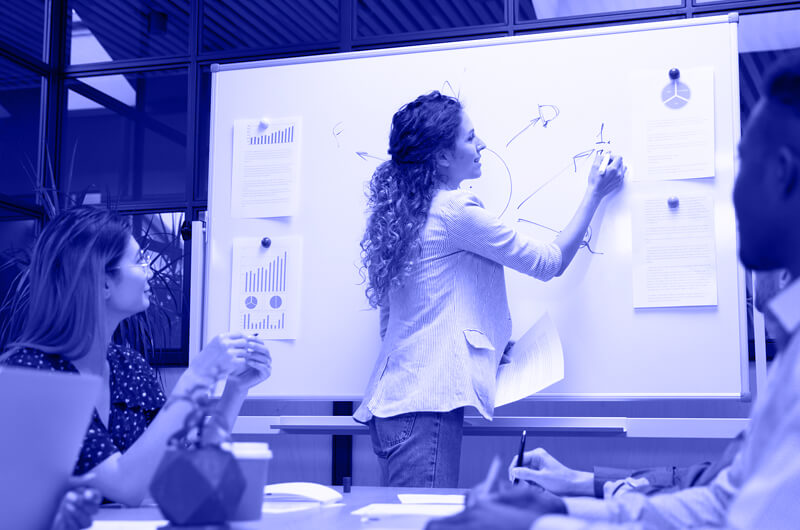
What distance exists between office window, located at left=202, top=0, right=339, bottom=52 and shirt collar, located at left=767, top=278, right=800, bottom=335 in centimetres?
346

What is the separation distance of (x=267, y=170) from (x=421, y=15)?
3.84 ft

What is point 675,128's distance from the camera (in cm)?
282

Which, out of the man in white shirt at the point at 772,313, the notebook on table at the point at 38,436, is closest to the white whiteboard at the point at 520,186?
the man in white shirt at the point at 772,313

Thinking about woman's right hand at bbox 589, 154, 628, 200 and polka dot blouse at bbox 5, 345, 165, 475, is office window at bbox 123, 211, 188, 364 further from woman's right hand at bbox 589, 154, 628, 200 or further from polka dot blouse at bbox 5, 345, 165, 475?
woman's right hand at bbox 589, 154, 628, 200

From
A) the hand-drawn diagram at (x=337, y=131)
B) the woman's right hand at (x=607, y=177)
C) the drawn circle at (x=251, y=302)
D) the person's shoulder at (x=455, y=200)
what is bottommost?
the drawn circle at (x=251, y=302)

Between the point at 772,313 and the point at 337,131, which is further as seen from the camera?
the point at 337,131

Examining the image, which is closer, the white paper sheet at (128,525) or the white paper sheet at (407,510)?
the white paper sheet at (128,525)

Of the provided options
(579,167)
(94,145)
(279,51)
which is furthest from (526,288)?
(94,145)

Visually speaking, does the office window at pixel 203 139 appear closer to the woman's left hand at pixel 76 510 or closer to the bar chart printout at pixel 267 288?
the bar chart printout at pixel 267 288

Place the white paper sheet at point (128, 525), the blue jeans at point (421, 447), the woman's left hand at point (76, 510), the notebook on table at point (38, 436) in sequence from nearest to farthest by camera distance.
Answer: the notebook on table at point (38, 436), the woman's left hand at point (76, 510), the white paper sheet at point (128, 525), the blue jeans at point (421, 447)

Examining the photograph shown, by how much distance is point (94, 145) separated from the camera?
4566 mm

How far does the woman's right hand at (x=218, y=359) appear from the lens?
173 centimetres

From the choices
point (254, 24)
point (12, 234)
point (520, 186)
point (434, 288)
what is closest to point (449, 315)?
point (434, 288)

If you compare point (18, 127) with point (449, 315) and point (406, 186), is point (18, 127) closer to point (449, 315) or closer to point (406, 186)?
point (406, 186)
